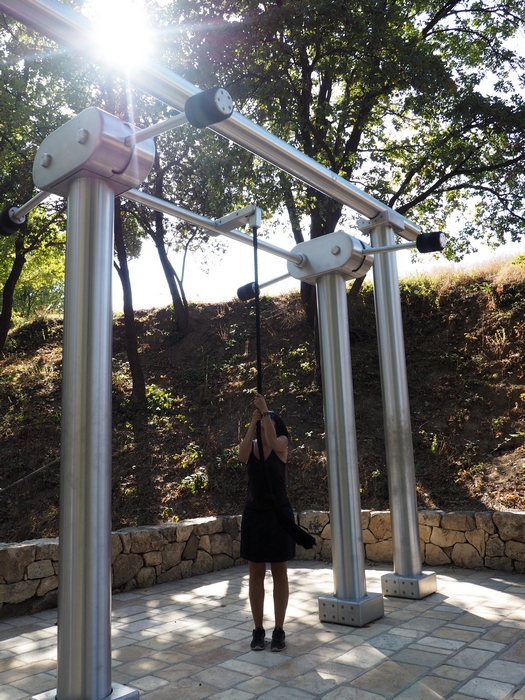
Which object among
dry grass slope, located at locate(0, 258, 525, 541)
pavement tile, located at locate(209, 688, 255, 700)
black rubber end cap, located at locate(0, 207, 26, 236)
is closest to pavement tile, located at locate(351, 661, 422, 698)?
pavement tile, located at locate(209, 688, 255, 700)

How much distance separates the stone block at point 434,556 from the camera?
6.70m

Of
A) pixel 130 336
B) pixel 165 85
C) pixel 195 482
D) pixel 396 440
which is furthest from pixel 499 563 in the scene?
pixel 130 336

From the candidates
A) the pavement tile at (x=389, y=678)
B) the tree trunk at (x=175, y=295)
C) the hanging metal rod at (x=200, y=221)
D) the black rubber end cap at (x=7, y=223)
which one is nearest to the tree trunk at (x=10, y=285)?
the tree trunk at (x=175, y=295)

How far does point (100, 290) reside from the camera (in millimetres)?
2865

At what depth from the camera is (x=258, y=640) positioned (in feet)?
13.0

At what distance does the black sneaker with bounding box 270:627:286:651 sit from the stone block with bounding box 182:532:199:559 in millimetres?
3007

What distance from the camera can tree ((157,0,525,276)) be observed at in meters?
8.87

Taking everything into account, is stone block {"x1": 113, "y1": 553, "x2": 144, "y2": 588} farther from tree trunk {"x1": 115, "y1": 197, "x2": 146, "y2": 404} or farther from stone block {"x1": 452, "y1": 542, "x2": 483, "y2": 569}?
tree trunk {"x1": 115, "y1": 197, "x2": 146, "y2": 404}

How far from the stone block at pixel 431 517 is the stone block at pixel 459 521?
0.06 metres

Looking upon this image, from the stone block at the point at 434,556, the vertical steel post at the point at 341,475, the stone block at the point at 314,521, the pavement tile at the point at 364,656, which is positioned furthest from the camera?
the stone block at the point at 314,521

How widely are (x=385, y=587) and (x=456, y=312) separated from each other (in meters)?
7.43

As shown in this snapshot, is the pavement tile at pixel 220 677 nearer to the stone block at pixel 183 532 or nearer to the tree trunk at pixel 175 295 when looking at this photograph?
the stone block at pixel 183 532

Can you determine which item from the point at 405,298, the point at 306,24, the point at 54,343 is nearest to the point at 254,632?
the point at 306,24

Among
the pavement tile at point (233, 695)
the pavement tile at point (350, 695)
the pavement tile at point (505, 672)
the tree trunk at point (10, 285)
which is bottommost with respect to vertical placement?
the pavement tile at point (505, 672)
